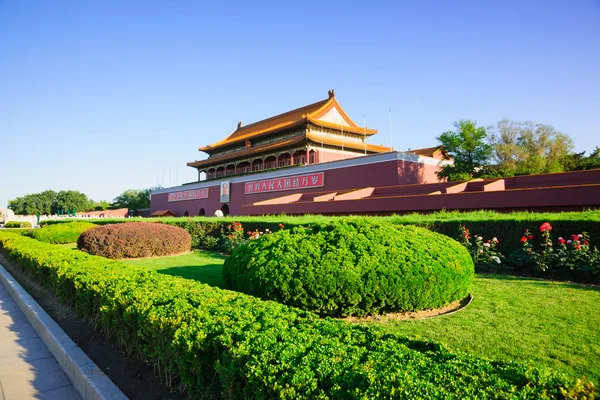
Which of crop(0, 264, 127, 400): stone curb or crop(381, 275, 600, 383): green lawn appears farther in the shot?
crop(381, 275, 600, 383): green lawn

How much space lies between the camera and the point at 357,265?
4.61m

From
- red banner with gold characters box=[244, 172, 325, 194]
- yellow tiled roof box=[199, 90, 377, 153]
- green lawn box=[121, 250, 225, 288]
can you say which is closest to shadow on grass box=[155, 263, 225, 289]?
green lawn box=[121, 250, 225, 288]

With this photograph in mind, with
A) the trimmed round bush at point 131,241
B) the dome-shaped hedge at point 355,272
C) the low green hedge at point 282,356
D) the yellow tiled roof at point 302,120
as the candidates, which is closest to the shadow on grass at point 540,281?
the dome-shaped hedge at point 355,272

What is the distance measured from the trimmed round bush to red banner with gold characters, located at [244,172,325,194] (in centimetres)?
1224

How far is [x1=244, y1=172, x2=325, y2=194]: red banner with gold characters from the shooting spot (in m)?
23.2

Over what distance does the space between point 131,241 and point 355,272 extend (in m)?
8.88

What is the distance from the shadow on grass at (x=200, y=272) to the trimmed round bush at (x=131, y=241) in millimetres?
2640

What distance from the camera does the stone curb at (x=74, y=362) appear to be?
2861 millimetres

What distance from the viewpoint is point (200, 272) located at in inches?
333

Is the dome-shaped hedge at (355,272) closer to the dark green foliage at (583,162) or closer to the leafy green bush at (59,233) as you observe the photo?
the leafy green bush at (59,233)

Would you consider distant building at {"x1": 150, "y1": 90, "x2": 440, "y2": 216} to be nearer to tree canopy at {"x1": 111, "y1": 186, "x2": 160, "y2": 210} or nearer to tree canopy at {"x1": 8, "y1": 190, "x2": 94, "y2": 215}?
tree canopy at {"x1": 111, "y1": 186, "x2": 160, "y2": 210}

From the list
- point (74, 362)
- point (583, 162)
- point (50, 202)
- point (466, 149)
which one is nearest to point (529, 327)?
point (74, 362)

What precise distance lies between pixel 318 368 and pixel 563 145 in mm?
29769

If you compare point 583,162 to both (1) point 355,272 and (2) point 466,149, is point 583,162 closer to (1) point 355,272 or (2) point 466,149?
(2) point 466,149
